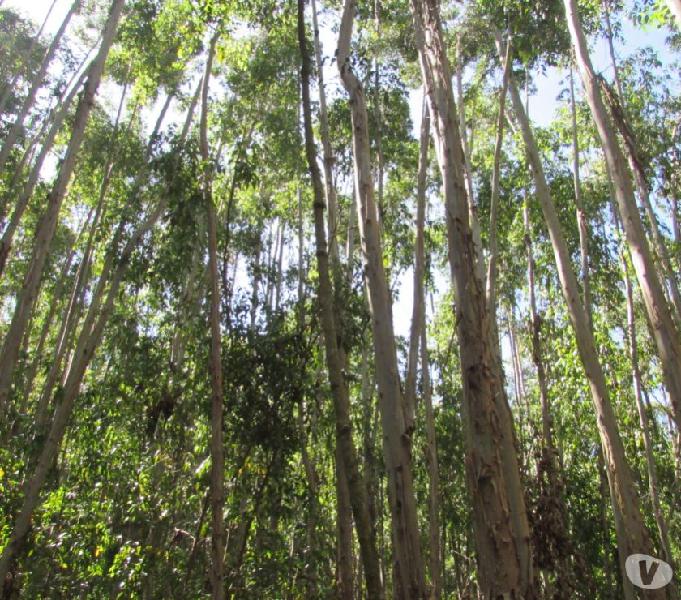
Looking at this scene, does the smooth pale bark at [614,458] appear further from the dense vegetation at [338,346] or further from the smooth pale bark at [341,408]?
the smooth pale bark at [341,408]

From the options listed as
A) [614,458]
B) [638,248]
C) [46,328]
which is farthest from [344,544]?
[46,328]

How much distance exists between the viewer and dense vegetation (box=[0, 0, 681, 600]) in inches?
135

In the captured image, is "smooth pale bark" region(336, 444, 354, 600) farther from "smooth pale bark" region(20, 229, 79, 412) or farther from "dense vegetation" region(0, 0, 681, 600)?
"smooth pale bark" region(20, 229, 79, 412)

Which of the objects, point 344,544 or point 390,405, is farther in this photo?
point 344,544

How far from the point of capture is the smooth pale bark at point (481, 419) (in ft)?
7.57

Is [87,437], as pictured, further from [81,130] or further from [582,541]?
[582,541]

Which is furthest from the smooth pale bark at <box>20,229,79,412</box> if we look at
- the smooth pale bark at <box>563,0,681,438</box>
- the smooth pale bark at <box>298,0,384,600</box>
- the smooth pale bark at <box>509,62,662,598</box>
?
Result: the smooth pale bark at <box>563,0,681,438</box>

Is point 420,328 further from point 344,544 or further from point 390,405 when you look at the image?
point 344,544

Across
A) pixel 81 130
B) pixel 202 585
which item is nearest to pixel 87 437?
pixel 202 585

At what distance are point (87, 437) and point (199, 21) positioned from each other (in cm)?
446

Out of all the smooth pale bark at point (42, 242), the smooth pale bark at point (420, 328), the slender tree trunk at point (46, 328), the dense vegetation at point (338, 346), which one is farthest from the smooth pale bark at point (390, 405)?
the slender tree trunk at point (46, 328)

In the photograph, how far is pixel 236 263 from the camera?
1163cm

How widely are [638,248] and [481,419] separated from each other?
2.63 metres

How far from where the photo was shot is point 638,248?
14.2 ft
